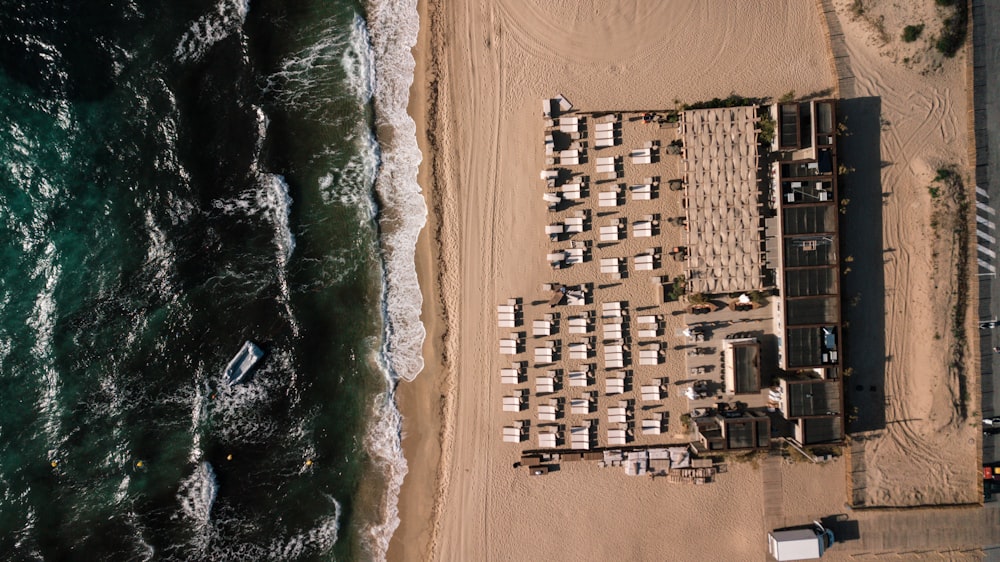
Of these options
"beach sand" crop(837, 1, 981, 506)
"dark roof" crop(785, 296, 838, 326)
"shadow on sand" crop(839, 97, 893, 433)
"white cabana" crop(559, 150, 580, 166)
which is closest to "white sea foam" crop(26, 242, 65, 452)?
"white cabana" crop(559, 150, 580, 166)

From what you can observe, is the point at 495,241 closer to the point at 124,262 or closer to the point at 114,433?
the point at 124,262

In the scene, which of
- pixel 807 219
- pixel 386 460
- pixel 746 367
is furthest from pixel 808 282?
pixel 386 460

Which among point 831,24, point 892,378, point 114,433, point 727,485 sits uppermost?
point 831,24

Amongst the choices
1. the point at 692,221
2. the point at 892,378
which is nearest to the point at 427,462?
the point at 692,221

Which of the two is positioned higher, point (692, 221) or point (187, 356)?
point (692, 221)

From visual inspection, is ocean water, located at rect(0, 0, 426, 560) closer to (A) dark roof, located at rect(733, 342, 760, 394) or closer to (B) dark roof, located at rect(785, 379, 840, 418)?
(A) dark roof, located at rect(733, 342, 760, 394)

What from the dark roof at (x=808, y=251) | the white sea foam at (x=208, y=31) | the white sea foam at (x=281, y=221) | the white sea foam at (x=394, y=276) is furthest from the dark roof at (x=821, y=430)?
the white sea foam at (x=208, y=31)
